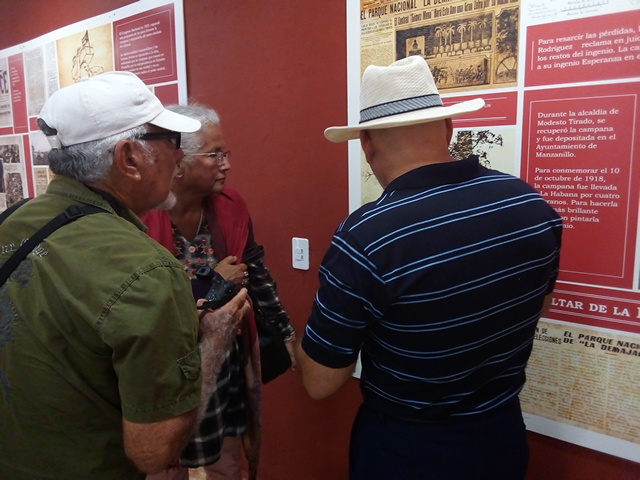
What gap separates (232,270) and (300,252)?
414 mm

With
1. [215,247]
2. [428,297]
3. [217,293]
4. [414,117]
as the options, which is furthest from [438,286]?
[215,247]

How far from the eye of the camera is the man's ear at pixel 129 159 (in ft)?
2.89

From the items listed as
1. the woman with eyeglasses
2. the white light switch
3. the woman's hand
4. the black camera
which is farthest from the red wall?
the black camera

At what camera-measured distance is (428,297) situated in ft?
2.72

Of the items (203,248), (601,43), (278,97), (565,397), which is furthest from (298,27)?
(565,397)

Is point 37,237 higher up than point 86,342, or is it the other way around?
point 37,237

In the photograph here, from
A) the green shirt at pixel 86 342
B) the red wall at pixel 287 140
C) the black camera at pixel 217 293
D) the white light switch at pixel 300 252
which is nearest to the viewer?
the green shirt at pixel 86 342

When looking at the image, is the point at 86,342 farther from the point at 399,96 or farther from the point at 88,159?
the point at 399,96

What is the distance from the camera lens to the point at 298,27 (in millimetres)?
1620

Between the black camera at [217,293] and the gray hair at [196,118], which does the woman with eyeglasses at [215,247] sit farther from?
the black camera at [217,293]

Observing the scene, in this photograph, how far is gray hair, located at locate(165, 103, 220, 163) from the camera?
1.44 meters

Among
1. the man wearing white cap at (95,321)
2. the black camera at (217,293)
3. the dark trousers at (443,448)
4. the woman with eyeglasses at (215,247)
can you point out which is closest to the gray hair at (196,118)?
the woman with eyeglasses at (215,247)

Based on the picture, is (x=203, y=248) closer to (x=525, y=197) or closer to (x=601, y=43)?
(x=525, y=197)

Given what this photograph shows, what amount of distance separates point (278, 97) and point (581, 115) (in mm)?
963
